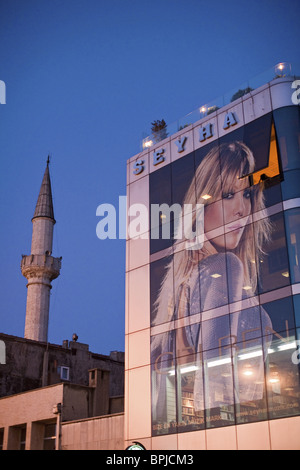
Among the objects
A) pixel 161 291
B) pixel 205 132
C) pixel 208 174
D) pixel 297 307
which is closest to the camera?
pixel 297 307

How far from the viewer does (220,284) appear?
3189 centimetres

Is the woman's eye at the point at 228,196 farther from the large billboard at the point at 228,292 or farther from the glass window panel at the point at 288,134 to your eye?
the glass window panel at the point at 288,134

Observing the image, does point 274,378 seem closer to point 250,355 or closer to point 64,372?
point 250,355

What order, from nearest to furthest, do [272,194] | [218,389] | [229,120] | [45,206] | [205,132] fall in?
1. [218,389]
2. [272,194]
3. [229,120]
4. [205,132]
5. [45,206]

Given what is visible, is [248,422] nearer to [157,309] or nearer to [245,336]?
[245,336]

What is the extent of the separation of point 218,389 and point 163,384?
369 cm

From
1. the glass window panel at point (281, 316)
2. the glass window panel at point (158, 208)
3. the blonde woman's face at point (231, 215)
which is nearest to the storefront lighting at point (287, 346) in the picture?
the glass window panel at point (281, 316)

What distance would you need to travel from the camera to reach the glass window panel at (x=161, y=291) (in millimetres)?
34250

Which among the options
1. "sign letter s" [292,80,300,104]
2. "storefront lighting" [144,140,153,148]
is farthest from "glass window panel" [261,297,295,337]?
"storefront lighting" [144,140,153,148]

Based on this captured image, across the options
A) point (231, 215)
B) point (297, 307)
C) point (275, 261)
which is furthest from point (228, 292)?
point (297, 307)

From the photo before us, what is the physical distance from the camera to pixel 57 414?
3916cm

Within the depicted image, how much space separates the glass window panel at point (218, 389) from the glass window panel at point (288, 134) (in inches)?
373

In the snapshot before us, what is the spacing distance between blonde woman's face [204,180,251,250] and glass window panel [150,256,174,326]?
3.30m
